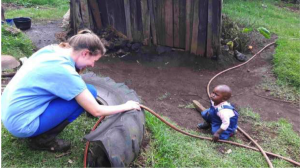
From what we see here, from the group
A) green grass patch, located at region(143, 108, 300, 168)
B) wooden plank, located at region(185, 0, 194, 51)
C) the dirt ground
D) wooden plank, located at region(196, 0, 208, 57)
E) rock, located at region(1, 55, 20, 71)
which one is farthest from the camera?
wooden plank, located at region(185, 0, 194, 51)

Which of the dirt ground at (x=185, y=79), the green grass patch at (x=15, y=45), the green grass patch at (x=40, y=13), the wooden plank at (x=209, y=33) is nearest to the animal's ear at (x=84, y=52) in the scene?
the dirt ground at (x=185, y=79)

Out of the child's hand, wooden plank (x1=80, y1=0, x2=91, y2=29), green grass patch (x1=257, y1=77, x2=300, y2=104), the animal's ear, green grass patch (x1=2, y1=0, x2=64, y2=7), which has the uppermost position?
the animal's ear

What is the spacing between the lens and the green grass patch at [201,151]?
296 cm

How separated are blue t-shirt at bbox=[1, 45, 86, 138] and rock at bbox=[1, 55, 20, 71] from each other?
2812 millimetres

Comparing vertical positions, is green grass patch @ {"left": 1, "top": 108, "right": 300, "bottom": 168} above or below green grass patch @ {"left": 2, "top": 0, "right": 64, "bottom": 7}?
below

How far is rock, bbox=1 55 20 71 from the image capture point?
5004 mm

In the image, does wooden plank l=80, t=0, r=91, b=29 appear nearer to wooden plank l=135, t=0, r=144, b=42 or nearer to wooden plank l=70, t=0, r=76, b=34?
wooden plank l=70, t=0, r=76, b=34

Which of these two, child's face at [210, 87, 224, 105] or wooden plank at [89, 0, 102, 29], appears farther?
wooden plank at [89, 0, 102, 29]

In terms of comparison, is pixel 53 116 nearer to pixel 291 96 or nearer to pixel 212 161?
pixel 212 161

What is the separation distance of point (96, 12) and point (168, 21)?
196 cm

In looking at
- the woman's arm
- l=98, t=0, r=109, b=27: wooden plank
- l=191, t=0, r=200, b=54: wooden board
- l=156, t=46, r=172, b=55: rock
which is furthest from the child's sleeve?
l=98, t=0, r=109, b=27: wooden plank

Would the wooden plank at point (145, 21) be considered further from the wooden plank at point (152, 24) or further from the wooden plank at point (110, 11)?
the wooden plank at point (110, 11)

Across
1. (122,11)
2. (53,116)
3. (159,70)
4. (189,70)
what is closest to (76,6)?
(122,11)

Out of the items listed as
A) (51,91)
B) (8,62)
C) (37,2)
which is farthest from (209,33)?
(37,2)
